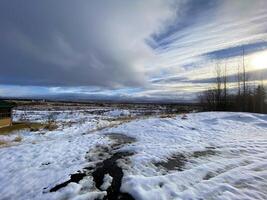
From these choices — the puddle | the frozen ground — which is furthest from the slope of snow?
the puddle

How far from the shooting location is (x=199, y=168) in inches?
246

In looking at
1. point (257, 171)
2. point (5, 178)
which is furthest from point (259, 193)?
point (5, 178)

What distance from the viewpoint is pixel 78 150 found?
900 centimetres

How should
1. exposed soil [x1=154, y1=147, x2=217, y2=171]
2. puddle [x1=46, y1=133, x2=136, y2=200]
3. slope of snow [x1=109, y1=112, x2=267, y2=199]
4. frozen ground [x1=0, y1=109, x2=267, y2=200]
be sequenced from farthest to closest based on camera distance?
exposed soil [x1=154, y1=147, x2=217, y2=171]
puddle [x1=46, y1=133, x2=136, y2=200]
frozen ground [x1=0, y1=109, x2=267, y2=200]
slope of snow [x1=109, y1=112, x2=267, y2=199]

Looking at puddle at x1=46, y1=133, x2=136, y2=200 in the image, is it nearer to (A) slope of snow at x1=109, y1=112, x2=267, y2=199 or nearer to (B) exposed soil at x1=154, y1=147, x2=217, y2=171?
(A) slope of snow at x1=109, y1=112, x2=267, y2=199

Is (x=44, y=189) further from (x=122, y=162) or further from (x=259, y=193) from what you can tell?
(x=259, y=193)

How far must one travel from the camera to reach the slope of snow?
16.0 ft

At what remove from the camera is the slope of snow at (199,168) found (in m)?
4.88

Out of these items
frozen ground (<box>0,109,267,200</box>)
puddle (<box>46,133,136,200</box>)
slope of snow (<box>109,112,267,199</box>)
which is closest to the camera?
slope of snow (<box>109,112,267,199</box>)

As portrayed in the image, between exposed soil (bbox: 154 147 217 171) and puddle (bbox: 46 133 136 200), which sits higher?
exposed soil (bbox: 154 147 217 171)

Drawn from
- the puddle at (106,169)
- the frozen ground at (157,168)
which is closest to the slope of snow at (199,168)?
the frozen ground at (157,168)

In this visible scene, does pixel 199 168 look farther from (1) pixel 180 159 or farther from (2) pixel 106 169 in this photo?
(2) pixel 106 169

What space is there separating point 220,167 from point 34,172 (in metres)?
5.21

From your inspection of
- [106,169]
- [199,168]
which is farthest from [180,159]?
[106,169]
